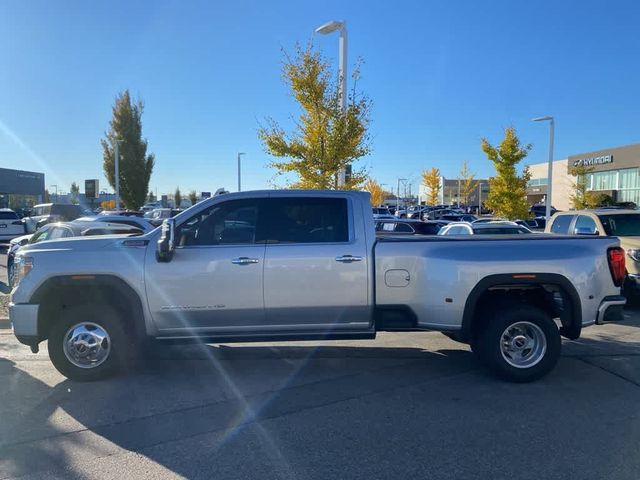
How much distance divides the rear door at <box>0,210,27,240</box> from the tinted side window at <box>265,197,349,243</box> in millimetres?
20369

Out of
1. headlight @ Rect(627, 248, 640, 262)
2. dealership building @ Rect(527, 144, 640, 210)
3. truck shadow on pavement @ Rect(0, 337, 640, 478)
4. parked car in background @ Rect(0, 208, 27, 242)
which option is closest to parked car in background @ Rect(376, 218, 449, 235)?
headlight @ Rect(627, 248, 640, 262)

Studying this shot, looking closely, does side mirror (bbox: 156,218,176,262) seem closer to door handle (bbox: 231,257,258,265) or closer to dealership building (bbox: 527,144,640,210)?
door handle (bbox: 231,257,258,265)

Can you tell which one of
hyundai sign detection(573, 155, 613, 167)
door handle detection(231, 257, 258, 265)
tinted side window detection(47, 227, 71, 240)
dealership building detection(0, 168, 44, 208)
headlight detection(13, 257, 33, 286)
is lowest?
headlight detection(13, 257, 33, 286)

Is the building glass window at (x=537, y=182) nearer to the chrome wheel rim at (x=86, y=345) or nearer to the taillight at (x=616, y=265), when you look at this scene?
the taillight at (x=616, y=265)

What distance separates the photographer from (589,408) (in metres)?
4.66

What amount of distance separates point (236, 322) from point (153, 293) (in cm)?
89

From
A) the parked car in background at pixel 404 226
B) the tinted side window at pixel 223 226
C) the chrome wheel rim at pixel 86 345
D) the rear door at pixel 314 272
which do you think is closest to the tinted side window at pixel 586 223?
the parked car in background at pixel 404 226

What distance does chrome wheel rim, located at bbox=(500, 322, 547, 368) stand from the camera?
211 inches

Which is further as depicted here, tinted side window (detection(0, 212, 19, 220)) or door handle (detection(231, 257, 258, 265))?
tinted side window (detection(0, 212, 19, 220))

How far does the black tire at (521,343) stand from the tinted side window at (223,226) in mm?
2657

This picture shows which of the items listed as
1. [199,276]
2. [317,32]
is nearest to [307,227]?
[199,276]

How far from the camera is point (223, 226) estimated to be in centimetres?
542

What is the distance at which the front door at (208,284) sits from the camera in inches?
205

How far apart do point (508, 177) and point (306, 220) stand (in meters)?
22.1
